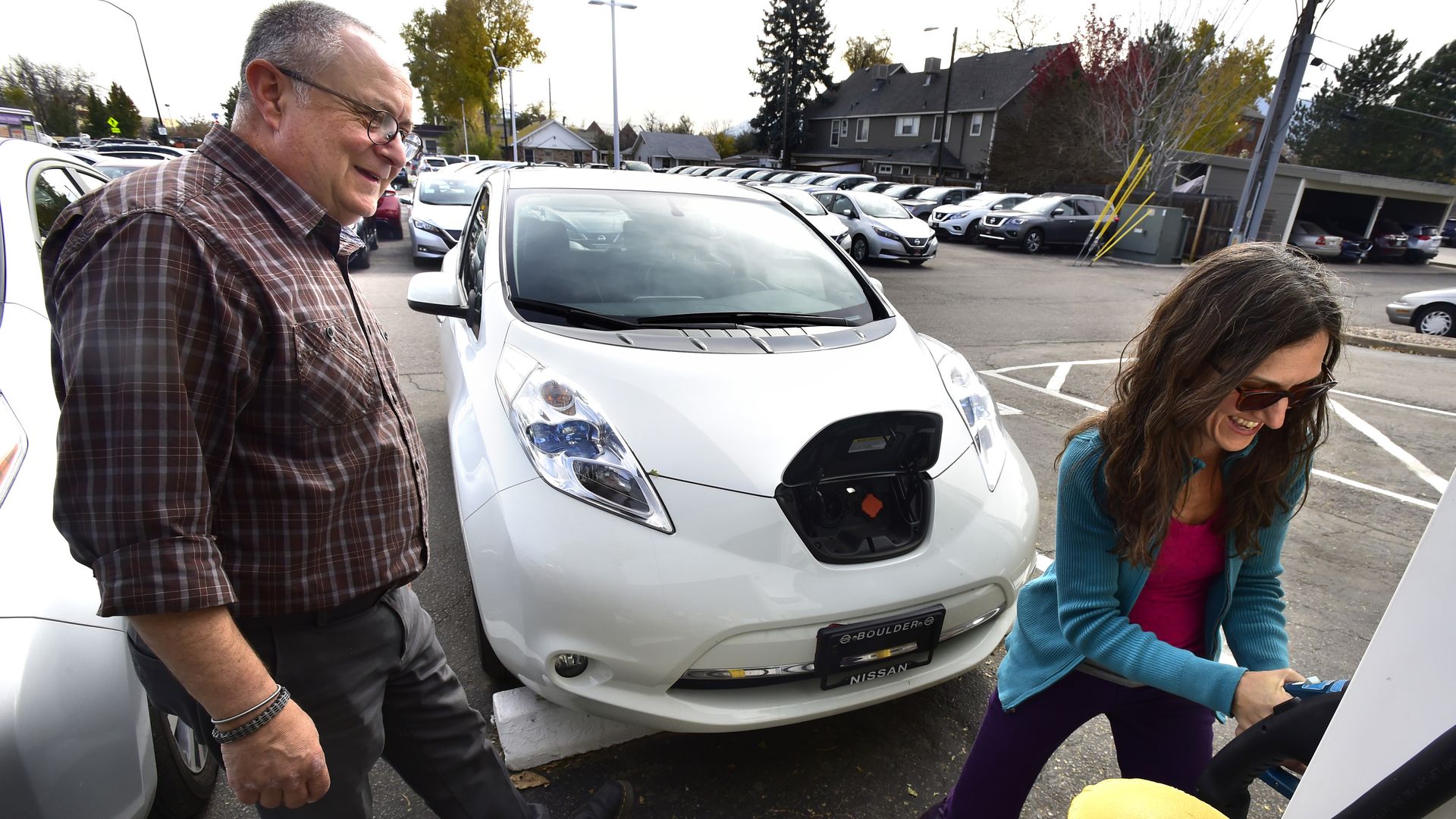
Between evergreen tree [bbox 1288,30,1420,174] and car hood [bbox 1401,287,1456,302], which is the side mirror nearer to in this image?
car hood [bbox 1401,287,1456,302]

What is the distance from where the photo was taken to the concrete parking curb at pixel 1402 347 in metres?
8.99

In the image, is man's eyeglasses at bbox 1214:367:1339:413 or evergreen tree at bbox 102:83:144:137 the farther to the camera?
evergreen tree at bbox 102:83:144:137

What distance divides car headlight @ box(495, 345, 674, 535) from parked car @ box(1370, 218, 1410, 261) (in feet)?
100

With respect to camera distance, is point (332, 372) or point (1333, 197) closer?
point (332, 372)

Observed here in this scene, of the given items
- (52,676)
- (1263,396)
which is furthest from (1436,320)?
(52,676)

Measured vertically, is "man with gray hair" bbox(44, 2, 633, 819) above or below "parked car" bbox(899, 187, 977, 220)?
above

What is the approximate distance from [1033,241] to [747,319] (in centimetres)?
1793

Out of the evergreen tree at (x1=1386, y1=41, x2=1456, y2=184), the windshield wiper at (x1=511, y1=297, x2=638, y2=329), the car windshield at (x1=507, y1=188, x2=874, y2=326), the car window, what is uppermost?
the evergreen tree at (x1=1386, y1=41, x2=1456, y2=184)

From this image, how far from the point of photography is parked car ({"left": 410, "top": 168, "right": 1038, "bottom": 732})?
1757 mm

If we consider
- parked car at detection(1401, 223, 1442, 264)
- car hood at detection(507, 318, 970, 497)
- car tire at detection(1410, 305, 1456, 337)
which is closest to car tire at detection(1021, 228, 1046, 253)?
car tire at detection(1410, 305, 1456, 337)

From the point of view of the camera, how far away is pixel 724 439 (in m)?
1.96

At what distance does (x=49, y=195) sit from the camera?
2416mm

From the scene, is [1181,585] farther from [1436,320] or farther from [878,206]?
[878,206]

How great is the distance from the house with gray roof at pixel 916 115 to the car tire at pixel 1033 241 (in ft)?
56.3
